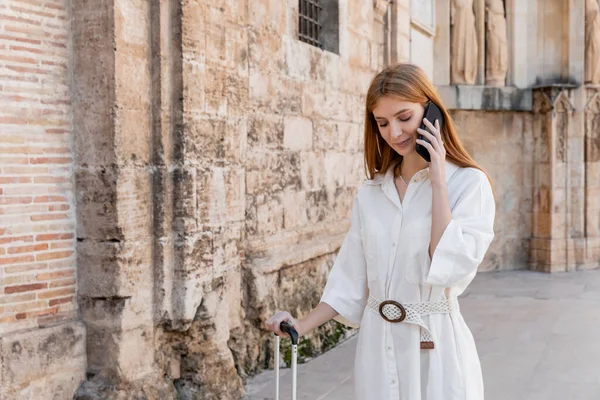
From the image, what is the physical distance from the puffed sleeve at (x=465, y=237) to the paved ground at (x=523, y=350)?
3.33 metres

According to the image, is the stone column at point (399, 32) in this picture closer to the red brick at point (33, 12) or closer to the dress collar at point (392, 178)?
the red brick at point (33, 12)

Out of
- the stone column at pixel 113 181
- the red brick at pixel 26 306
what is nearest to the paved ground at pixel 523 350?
the stone column at pixel 113 181

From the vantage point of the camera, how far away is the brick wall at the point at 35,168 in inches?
162

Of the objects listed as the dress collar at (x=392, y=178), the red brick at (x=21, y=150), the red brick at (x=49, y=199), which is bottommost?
the red brick at (x=49, y=199)

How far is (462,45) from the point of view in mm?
13273

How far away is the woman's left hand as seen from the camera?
2410 mm

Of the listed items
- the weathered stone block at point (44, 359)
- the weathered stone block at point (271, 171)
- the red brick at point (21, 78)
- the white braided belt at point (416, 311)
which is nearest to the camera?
the white braided belt at point (416, 311)

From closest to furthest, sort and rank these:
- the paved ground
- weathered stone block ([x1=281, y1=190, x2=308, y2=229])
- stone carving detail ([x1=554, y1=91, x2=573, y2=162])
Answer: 1. the paved ground
2. weathered stone block ([x1=281, y1=190, x2=308, y2=229])
3. stone carving detail ([x1=554, y1=91, x2=573, y2=162])

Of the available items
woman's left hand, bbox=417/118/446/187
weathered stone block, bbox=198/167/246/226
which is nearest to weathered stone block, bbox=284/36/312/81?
weathered stone block, bbox=198/167/246/226

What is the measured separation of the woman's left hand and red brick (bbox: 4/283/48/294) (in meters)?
2.64

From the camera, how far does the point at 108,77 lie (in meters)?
4.41

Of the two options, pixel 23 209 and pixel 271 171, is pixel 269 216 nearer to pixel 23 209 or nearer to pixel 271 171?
pixel 271 171

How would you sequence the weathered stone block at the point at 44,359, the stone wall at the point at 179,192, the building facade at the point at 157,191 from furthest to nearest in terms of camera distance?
the stone wall at the point at 179,192, the building facade at the point at 157,191, the weathered stone block at the point at 44,359

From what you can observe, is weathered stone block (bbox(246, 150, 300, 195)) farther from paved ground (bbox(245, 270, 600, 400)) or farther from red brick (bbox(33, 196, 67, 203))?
red brick (bbox(33, 196, 67, 203))
